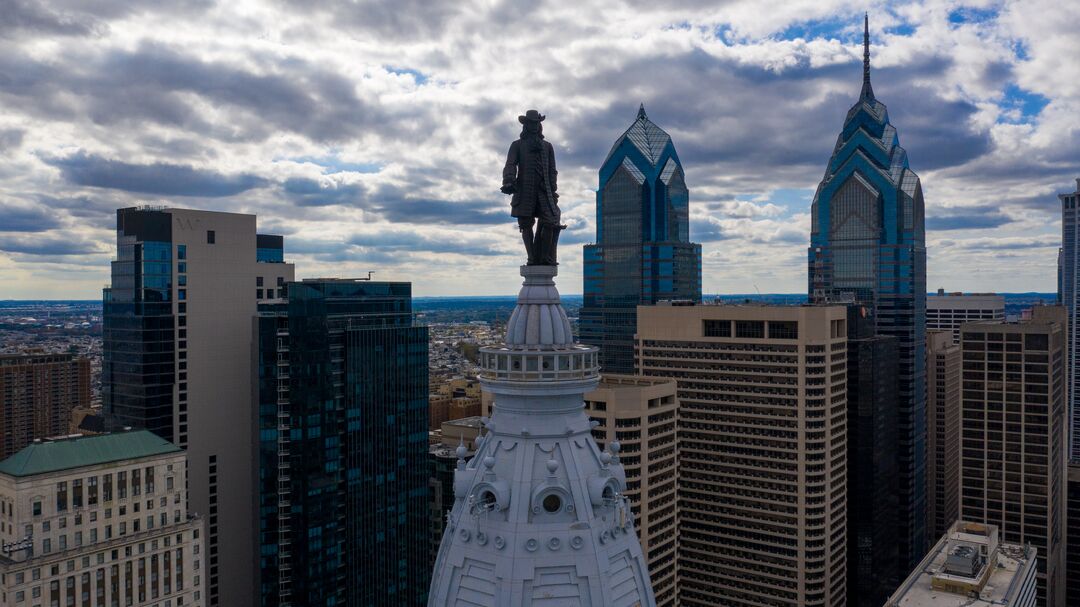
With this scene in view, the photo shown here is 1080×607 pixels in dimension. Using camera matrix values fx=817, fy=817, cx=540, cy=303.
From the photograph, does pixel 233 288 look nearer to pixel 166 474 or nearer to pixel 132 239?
pixel 132 239

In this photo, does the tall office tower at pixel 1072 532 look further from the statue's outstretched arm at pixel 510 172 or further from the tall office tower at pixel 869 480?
the statue's outstretched arm at pixel 510 172

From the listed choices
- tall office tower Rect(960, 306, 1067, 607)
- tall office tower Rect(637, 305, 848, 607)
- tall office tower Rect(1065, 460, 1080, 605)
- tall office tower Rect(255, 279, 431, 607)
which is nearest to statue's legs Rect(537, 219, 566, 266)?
tall office tower Rect(255, 279, 431, 607)

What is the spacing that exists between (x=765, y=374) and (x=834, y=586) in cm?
3536

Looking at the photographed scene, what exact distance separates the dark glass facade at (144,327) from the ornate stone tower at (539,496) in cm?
10199

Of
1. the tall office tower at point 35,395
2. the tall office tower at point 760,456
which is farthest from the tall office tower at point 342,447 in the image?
the tall office tower at point 35,395

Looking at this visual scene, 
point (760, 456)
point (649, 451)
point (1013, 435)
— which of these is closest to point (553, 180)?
point (649, 451)

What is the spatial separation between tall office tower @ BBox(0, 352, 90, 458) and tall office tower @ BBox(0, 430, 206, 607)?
409ft

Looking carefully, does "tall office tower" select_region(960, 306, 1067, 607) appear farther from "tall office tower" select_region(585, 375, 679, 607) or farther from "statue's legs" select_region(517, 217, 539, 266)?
"statue's legs" select_region(517, 217, 539, 266)

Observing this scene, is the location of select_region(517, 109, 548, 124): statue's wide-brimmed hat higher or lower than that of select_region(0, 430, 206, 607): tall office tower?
higher

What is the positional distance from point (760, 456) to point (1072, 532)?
287ft

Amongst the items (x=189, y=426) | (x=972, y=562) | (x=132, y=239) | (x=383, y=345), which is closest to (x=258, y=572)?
(x=189, y=426)

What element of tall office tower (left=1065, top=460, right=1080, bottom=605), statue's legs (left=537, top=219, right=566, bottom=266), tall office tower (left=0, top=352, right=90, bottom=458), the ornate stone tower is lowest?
tall office tower (left=1065, top=460, right=1080, bottom=605)

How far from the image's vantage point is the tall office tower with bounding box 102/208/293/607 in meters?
109

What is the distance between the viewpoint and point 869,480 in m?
167
